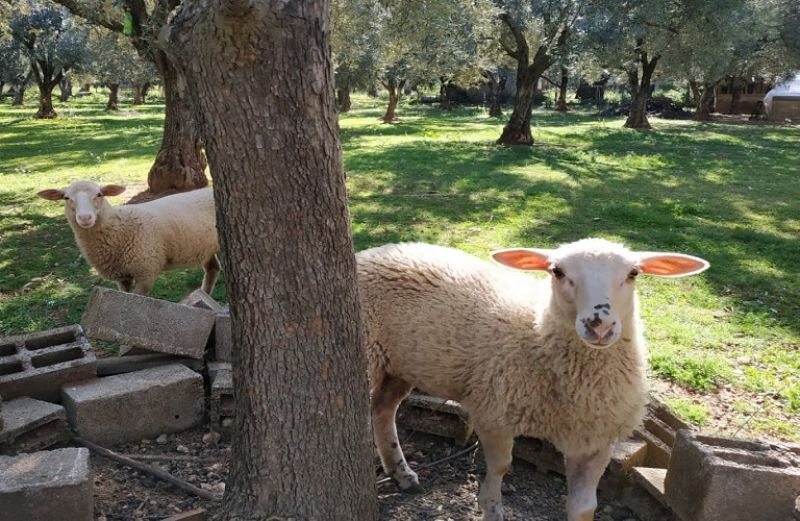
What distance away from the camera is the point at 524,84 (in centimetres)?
1806

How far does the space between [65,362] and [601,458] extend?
2.87 meters

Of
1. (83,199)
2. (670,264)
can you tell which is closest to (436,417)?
(670,264)

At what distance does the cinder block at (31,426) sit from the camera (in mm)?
3027

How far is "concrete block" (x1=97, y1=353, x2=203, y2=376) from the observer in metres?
3.73

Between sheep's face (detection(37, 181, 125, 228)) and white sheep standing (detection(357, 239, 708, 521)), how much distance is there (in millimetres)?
2945

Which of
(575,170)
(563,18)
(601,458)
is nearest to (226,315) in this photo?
(601,458)

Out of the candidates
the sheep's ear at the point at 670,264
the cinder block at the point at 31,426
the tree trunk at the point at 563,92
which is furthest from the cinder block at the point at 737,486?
the tree trunk at the point at 563,92

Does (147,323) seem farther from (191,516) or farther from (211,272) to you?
(211,272)

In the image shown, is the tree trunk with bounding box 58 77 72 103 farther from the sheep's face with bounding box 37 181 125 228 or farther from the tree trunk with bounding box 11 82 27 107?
the sheep's face with bounding box 37 181 125 228

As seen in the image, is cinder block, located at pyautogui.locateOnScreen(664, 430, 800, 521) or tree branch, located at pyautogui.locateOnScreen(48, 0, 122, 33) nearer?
cinder block, located at pyautogui.locateOnScreen(664, 430, 800, 521)

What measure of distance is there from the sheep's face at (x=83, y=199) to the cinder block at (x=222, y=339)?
205 cm

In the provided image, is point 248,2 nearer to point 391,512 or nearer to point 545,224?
point 391,512

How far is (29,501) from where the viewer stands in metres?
2.35

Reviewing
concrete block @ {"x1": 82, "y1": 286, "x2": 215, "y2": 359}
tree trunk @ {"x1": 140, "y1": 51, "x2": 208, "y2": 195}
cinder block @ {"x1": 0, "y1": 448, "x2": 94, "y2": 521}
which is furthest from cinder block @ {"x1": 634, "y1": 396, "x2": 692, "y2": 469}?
tree trunk @ {"x1": 140, "y1": 51, "x2": 208, "y2": 195}
